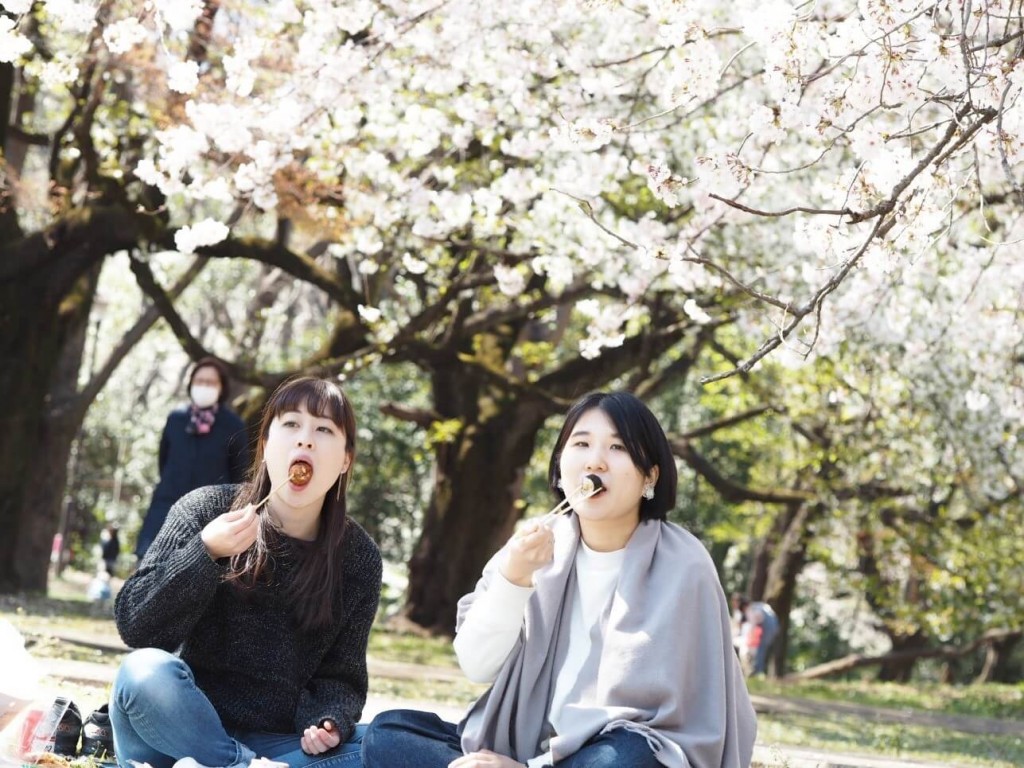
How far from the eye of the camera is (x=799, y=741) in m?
7.99

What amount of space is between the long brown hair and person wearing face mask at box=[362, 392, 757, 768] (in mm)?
401

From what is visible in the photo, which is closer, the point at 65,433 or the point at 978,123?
the point at 978,123

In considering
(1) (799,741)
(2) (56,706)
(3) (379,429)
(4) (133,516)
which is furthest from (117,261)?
(2) (56,706)

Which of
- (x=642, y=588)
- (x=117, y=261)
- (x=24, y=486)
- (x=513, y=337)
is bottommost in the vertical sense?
(x=642, y=588)

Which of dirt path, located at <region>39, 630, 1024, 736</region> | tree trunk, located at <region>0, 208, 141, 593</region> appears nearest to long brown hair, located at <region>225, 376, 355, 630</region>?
dirt path, located at <region>39, 630, 1024, 736</region>

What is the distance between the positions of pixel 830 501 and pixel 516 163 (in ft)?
18.3

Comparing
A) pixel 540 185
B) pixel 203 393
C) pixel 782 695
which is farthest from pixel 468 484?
pixel 203 393

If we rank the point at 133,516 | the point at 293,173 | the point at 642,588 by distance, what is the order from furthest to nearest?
the point at 133,516 → the point at 293,173 → the point at 642,588

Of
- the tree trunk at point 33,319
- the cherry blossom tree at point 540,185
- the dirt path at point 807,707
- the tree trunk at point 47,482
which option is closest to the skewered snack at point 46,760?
the cherry blossom tree at point 540,185

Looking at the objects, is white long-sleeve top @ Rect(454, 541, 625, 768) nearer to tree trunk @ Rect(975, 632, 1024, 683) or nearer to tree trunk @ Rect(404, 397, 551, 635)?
tree trunk @ Rect(404, 397, 551, 635)

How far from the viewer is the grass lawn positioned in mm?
7805

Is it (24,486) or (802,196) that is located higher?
(802,196)

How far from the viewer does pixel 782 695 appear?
1291 cm

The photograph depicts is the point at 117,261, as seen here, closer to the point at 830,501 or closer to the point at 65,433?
the point at 65,433
